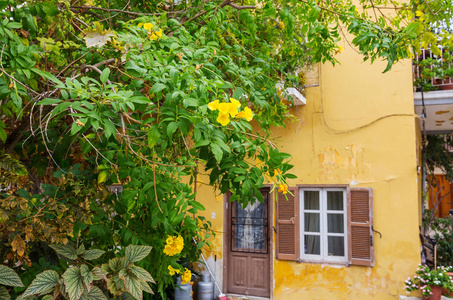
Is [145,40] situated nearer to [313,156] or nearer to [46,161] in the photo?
[46,161]

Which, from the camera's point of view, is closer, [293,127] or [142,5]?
[142,5]

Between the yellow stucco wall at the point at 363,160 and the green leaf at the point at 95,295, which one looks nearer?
the green leaf at the point at 95,295

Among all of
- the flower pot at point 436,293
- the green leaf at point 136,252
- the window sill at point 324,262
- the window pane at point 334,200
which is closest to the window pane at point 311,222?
the window pane at point 334,200

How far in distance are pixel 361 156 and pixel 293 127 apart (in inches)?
48.6

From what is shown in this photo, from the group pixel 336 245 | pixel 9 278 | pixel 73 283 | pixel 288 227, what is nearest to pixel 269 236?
pixel 288 227

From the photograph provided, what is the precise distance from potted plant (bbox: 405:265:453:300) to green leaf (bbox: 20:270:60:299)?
5.12m

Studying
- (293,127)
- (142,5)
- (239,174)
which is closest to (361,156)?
(293,127)

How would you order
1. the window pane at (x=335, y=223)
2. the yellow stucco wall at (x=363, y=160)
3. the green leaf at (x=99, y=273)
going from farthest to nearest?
the window pane at (x=335, y=223) < the yellow stucco wall at (x=363, y=160) < the green leaf at (x=99, y=273)

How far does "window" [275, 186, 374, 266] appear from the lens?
Result: 645cm

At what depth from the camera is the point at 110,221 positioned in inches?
104

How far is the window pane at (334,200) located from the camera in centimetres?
681

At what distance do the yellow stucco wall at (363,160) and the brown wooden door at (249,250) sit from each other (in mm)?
233

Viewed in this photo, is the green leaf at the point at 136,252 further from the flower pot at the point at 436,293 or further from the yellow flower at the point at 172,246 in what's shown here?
the flower pot at the point at 436,293

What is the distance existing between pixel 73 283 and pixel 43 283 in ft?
0.59
